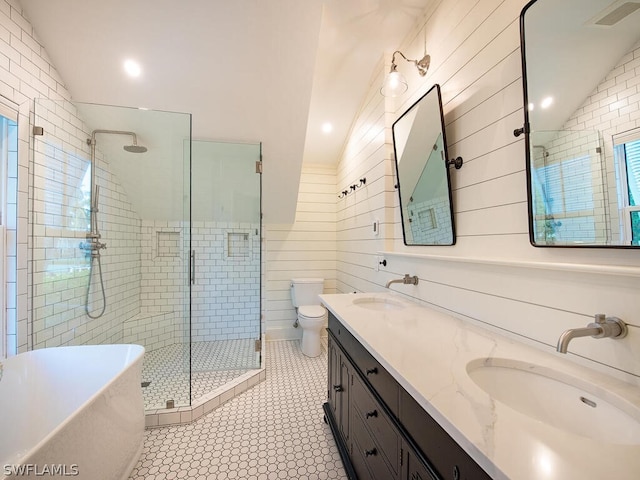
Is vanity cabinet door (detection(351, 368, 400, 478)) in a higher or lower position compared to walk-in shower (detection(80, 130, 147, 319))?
lower

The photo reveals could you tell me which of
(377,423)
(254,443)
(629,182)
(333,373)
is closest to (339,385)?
(333,373)

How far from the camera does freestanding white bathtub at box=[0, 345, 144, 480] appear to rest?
1001 mm

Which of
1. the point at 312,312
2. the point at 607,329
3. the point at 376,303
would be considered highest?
the point at 607,329

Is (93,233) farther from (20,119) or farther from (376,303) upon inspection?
(376,303)

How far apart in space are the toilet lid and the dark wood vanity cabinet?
3.63 feet

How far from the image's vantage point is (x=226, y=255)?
3082 mm

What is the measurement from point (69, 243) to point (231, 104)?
1.69 m

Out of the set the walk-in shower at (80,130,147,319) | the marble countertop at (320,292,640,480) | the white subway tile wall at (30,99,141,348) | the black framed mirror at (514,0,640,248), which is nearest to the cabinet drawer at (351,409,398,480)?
the marble countertop at (320,292,640,480)

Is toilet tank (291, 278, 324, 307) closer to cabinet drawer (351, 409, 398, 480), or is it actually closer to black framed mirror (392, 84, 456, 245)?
black framed mirror (392, 84, 456, 245)

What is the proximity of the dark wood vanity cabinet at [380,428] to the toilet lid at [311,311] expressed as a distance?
3.63 ft

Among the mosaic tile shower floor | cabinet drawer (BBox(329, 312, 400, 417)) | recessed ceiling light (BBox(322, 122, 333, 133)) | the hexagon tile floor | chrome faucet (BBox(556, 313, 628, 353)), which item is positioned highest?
recessed ceiling light (BBox(322, 122, 333, 133))

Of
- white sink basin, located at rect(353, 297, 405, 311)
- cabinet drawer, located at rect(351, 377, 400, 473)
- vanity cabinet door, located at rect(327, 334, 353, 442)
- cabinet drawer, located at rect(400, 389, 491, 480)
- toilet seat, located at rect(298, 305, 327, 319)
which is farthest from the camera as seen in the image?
toilet seat, located at rect(298, 305, 327, 319)

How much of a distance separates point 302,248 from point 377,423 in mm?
2610

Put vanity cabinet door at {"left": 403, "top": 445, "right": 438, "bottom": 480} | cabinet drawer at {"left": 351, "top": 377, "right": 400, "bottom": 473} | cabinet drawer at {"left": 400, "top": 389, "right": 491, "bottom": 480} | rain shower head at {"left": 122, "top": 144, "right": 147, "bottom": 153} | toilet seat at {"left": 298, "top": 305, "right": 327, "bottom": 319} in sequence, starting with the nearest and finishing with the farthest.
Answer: cabinet drawer at {"left": 400, "top": 389, "right": 491, "bottom": 480}
vanity cabinet door at {"left": 403, "top": 445, "right": 438, "bottom": 480}
cabinet drawer at {"left": 351, "top": 377, "right": 400, "bottom": 473}
rain shower head at {"left": 122, "top": 144, "right": 147, "bottom": 153}
toilet seat at {"left": 298, "top": 305, "right": 327, "bottom": 319}
